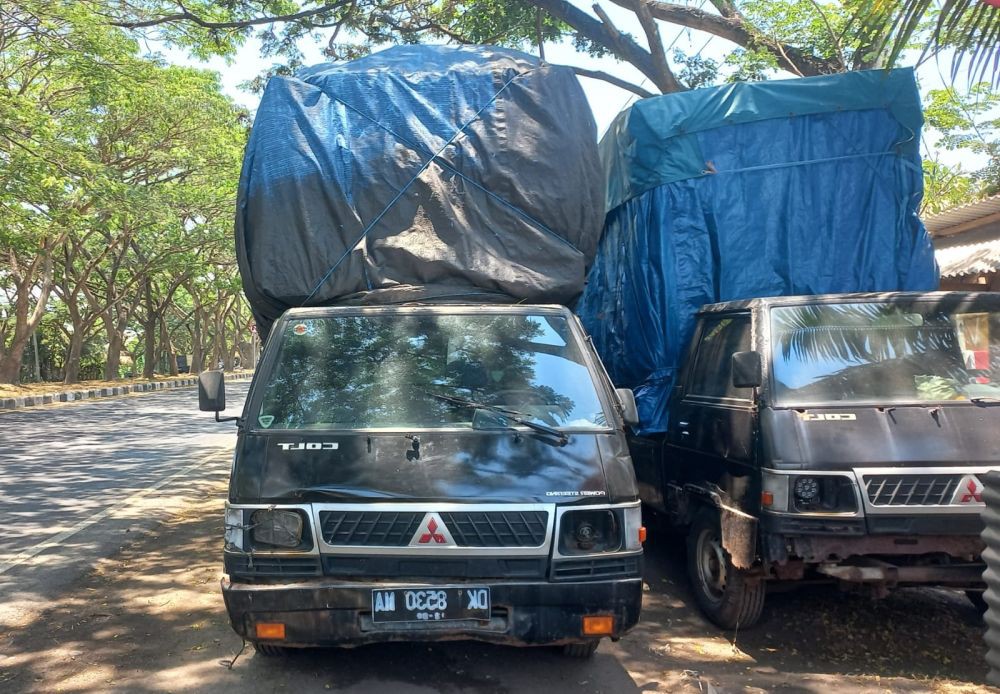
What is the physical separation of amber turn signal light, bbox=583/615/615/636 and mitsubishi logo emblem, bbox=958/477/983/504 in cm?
192

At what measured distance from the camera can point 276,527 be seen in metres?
3.52

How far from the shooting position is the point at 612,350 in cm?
692

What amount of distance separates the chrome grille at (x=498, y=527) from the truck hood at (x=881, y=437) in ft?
4.53

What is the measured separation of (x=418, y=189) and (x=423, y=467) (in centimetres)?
197

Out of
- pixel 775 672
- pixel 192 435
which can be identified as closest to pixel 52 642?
pixel 775 672

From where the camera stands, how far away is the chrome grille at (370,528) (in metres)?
3.48

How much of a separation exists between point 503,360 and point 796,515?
164 cm

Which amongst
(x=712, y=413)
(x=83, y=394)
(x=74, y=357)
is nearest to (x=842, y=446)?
(x=712, y=413)

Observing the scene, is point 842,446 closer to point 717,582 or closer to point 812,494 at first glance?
point 812,494

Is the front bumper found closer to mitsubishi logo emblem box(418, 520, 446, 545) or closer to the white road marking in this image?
mitsubishi logo emblem box(418, 520, 446, 545)

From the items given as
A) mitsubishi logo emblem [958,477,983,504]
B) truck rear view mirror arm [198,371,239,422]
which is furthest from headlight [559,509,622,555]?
truck rear view mirror arm [198,371,239,422]

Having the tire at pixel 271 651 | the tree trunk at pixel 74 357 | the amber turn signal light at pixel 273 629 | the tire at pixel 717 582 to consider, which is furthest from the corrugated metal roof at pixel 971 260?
the tree trunk at pixel 74 357

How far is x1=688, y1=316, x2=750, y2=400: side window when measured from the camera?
489cm

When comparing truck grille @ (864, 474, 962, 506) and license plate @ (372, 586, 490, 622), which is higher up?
truck grille @ (864, 474, 962, 506)
